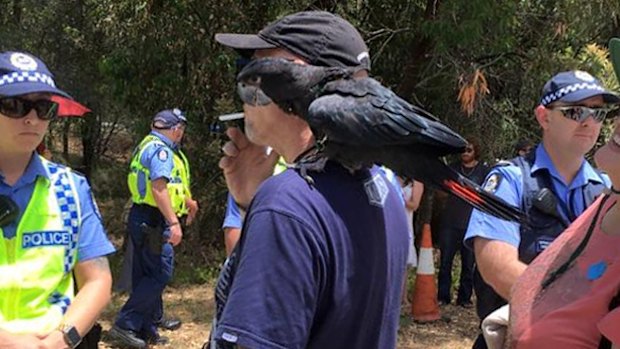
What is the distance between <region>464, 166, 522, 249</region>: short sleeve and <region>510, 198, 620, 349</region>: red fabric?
867 millimetres

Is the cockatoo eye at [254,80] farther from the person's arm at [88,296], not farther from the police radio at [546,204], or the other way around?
A: the police radio at [546,204]

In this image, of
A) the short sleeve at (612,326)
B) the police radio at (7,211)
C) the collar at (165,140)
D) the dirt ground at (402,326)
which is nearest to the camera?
the short sleeve at (612,326)

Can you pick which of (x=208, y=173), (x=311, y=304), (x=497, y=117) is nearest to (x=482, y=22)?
(x=497, y=117)

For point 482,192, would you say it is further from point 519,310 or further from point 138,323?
point 138,323

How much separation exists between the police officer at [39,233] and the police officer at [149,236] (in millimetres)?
3240

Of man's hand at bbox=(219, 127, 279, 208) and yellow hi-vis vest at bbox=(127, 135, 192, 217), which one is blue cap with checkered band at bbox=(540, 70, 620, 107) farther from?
yellow hi-vis vest at bbox=(127, 135, 192, 217)

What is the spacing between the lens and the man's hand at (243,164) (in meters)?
2.22

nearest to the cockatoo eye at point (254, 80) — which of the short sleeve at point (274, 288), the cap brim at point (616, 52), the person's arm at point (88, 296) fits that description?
the short sleeve at point (274, 288)

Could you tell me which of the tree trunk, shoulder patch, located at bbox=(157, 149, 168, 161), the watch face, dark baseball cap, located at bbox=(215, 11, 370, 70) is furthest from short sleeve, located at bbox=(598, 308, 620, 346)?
the tree trunk

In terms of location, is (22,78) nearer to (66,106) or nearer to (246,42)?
(66,106)

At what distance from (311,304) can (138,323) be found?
4807mm

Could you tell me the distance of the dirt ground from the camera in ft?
21.4

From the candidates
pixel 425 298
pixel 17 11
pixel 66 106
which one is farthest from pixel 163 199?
pixel 17 11

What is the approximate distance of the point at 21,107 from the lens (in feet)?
8.44
